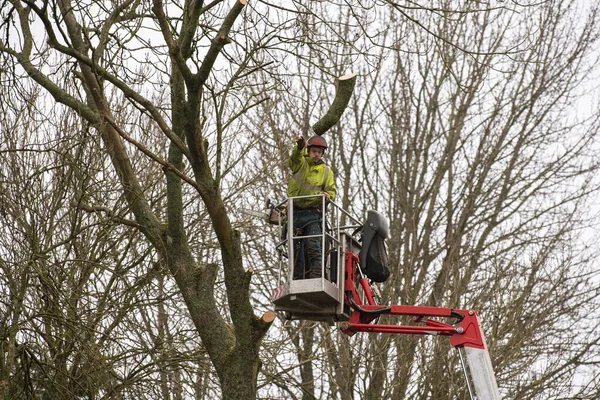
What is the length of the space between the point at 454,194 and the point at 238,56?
329 inches

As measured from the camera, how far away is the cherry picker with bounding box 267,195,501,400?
8.79m

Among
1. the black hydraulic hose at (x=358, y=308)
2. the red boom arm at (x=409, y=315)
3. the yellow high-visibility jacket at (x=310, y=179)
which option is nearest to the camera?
the red boom arm at (x=409, y=315)

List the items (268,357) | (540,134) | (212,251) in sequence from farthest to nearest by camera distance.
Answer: (540,134)
(212,251)
(268,357)

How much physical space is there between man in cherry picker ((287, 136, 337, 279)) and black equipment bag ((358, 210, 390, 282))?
409 millimetres

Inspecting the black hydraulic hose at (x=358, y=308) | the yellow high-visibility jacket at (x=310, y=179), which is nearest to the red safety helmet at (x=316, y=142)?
the yellow high-visibility jacket at (x=310, y=179)

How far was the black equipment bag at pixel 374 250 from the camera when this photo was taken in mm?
9195

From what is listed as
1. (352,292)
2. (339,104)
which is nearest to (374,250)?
(352,292)

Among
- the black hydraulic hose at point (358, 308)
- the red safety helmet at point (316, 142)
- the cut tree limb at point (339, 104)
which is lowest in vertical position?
the black hydraulic hose at point (358, 308)

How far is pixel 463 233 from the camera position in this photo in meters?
18.2

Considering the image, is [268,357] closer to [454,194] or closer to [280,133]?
[280,133]

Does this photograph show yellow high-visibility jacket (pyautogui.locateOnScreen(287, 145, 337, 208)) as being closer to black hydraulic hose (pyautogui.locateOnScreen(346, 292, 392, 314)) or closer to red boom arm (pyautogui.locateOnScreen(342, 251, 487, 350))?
red boom arm (pyautogui.locateOnScreen(342, 251, 487, 350))

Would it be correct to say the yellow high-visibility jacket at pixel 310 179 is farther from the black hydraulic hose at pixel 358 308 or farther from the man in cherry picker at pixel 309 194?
the black hydraulic hose at pixel 358 308

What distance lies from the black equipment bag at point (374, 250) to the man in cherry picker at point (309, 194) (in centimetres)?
41

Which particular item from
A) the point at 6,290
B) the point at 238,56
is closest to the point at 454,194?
the point at 238,56
